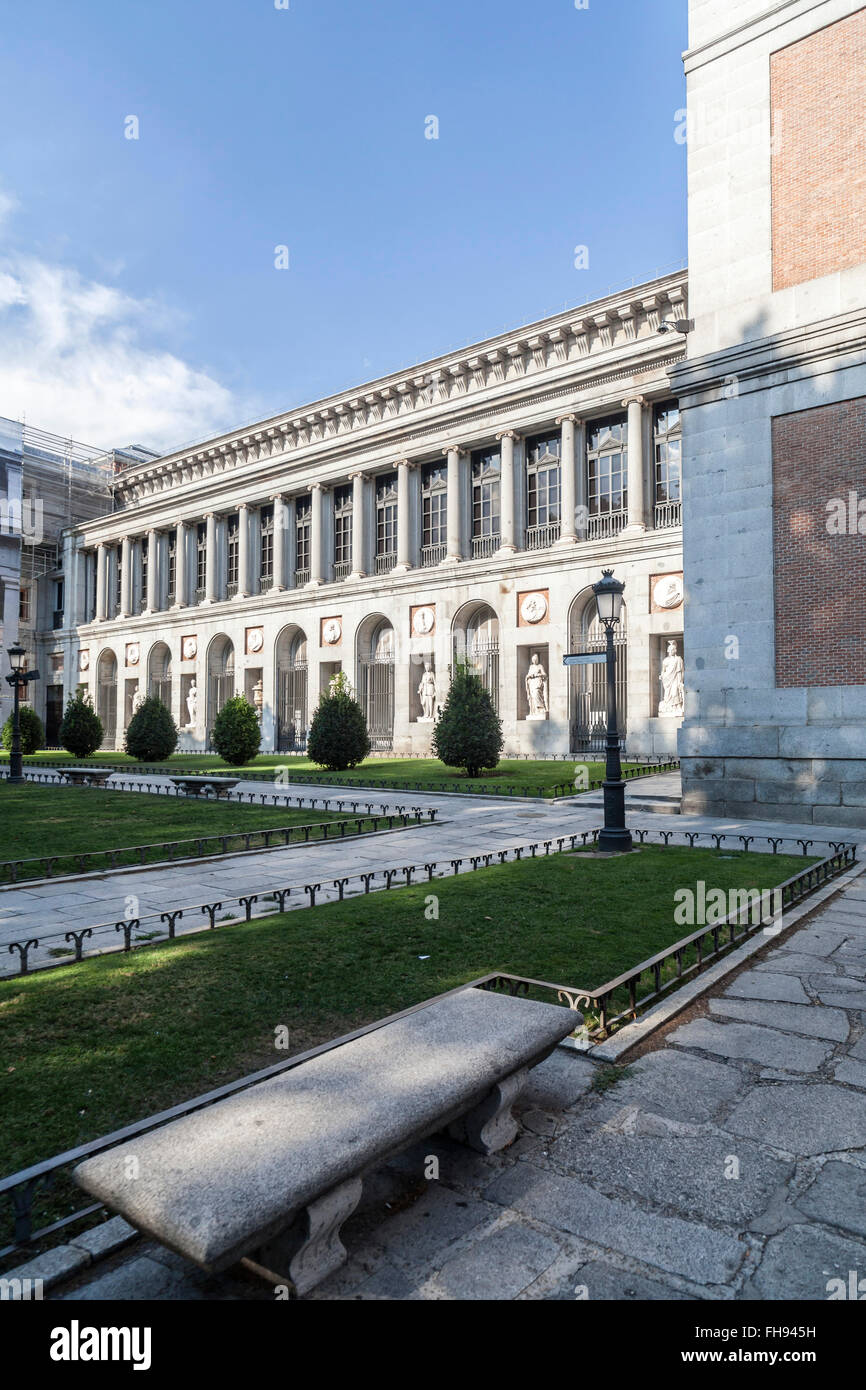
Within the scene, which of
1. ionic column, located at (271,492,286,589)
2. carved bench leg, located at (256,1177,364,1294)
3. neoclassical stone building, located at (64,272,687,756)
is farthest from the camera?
ionic column, located at (271,492,286,589)

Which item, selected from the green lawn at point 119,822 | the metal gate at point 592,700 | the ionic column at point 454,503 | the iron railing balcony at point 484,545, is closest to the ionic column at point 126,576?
the ionic column at point 454,503

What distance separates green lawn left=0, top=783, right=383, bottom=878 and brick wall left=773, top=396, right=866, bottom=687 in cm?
902

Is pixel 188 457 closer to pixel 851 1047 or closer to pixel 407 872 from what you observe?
pixel 407 872

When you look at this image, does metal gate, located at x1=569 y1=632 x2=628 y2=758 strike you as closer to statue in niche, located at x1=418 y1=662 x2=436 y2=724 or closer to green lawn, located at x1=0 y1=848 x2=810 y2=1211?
statue in niche, located at x1=418 y1=662 x2=436 y2=724

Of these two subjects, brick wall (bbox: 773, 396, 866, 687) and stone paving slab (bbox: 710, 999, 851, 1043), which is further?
brick wall (bbox: 773, 396, 866, 687)

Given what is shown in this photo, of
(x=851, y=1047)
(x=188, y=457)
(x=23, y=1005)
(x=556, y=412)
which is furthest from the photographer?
(x=188, y=457)

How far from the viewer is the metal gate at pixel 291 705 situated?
4528 cm

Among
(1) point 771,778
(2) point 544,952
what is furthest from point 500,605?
(2) point 544,952

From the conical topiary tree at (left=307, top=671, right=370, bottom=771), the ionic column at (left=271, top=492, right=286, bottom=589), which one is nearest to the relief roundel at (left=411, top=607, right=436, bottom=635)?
the conical topiary tree at (left=307, top=671, right=370, bottom=771)

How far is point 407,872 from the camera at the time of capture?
9.66m

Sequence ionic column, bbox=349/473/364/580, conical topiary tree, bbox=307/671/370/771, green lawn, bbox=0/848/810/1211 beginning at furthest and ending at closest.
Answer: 1. ionic column, bbox=349/473/364/580
2. conical topiary tree, bbox=307/671/370/771
3. green lawn, bbox=0/848/810/1211

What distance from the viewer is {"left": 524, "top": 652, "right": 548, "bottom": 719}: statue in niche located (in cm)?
3455

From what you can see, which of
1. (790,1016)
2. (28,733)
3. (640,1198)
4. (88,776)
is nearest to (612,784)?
(790,1016)

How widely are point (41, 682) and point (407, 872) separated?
62.0 meters
